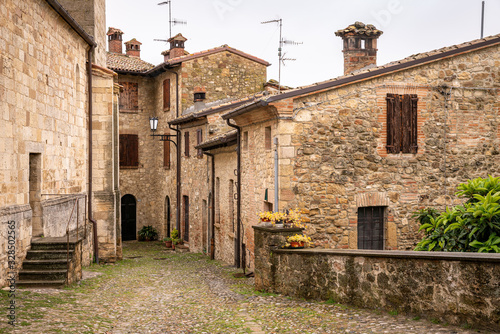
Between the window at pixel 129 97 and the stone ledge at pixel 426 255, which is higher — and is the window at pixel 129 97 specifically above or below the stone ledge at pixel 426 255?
above

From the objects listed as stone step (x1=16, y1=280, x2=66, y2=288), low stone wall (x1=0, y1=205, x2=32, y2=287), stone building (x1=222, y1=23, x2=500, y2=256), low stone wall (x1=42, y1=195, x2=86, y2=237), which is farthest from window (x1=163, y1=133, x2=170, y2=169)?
stone step (x1=16, y1=280, x2=66, y2=288)

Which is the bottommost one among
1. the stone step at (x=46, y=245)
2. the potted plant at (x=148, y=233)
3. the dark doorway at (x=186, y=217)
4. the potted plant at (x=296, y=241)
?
the potted plant at (x=148, y=233)

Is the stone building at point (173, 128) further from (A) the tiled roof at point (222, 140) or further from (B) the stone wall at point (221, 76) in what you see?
(A) the tiled roof at point (222, 140)

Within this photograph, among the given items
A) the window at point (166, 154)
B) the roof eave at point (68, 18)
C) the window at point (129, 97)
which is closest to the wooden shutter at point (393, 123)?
the roof eave at point (68, 18)

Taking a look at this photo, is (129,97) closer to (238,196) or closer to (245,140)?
(238,196)

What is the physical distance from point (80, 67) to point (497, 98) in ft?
35.6

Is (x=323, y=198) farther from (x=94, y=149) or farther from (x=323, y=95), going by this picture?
(x=94, y=149)

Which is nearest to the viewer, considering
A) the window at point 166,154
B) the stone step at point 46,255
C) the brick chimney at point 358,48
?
the stone step at point 46,255

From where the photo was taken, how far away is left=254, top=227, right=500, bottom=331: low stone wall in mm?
6906

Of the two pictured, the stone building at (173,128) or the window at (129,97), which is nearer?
the stone building at (173,128)

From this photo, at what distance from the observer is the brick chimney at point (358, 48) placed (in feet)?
55.6

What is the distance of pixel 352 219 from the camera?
1191 centimetres

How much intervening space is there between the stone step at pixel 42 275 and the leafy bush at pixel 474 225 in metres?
6.60

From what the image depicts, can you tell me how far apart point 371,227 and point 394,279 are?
422 cm
